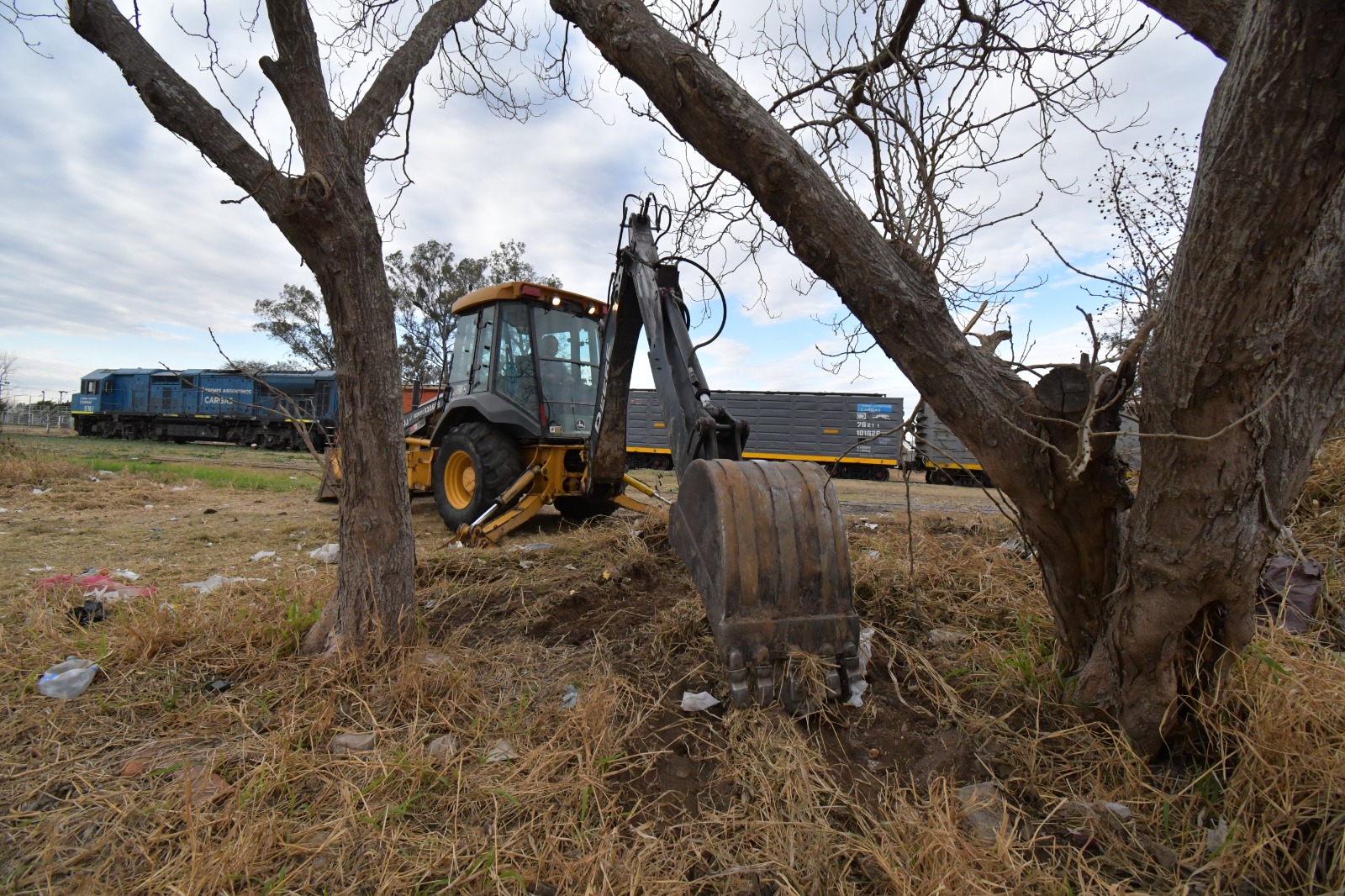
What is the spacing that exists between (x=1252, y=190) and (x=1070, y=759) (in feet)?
5.11

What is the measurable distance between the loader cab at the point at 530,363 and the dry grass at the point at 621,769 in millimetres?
3220

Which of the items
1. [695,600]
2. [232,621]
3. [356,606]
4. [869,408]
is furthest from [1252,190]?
[869,408]

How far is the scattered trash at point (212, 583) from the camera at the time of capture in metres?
3.57

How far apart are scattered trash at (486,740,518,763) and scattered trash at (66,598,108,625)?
87.6 inches

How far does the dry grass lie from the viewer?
159 cm

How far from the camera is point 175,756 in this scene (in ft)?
6.77

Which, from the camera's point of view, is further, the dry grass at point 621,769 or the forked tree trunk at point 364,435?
the forked tree trunk at point 364,435

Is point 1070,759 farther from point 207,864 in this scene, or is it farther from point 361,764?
point 207,864

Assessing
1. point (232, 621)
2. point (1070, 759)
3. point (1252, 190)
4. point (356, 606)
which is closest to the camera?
point (1252, 190)

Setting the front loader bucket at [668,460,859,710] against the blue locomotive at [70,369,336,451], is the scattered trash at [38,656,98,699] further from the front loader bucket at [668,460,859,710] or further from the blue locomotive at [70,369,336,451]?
the blue locomotive at [70,369,336,451]

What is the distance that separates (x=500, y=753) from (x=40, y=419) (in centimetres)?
5410

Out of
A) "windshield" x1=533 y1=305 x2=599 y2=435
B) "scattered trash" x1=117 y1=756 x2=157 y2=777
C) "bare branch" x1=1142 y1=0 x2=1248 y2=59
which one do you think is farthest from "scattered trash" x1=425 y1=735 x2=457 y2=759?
"windshield" x1=533 y1=305 x2=599 y2=435

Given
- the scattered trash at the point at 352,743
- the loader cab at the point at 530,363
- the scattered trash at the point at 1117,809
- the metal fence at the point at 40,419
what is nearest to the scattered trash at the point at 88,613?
the scattered trash at the point at 352,743

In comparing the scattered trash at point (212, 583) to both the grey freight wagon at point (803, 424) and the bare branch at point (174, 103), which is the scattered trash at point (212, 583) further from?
the grey freight wagon at point (803, 424)
